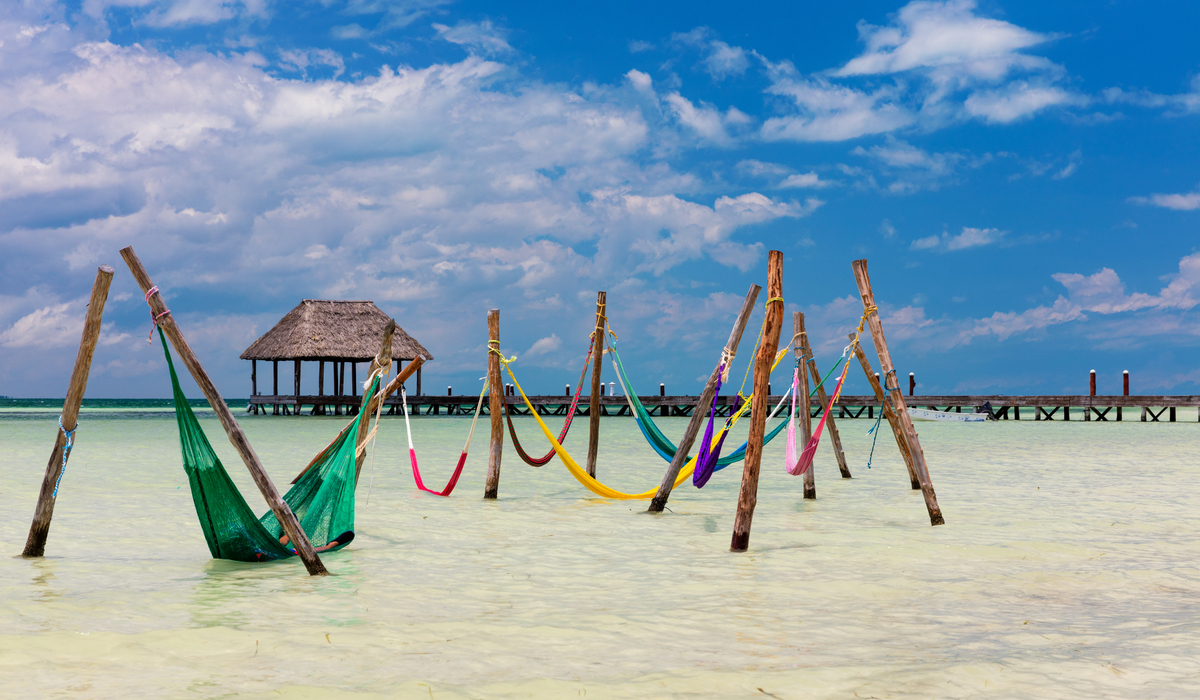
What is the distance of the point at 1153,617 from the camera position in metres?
3.64

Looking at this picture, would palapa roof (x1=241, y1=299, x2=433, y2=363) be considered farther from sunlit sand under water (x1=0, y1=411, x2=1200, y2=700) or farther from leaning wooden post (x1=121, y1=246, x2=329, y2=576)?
leaning wooden post (x1=121, y1=246, x2=329, y2=576)

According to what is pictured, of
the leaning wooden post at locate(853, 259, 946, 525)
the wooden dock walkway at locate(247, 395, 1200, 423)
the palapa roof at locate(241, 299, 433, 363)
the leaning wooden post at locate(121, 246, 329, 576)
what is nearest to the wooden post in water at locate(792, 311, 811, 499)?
the leaning wooden post at locate(853, 259, 946, 525)

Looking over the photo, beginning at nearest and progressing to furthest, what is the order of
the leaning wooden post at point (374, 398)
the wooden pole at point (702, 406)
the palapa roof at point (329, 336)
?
the leaning wooden post at point (374, 398) < the wooden pole at point (702, 406) < the palapa roof at point (329, 336)

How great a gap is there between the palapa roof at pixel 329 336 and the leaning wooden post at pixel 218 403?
2318 centimetres

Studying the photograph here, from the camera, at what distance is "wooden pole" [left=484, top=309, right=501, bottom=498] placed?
7555 mm

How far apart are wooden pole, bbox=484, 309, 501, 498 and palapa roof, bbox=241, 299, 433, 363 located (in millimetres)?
20170

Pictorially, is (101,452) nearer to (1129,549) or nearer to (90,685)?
(90,685)

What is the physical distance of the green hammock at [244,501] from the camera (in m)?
4.41

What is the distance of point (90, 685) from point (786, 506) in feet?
18.4

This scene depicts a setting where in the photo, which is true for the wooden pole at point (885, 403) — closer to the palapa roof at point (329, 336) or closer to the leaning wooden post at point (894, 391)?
the leaning wooden post at point (894, 391)

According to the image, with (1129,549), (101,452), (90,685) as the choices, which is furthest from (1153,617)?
(101,452)

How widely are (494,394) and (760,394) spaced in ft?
9.69

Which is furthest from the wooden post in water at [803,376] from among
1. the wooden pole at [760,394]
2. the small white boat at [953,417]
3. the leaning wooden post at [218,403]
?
the small white boat at [953,417]

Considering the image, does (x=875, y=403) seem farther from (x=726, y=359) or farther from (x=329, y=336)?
(x=726, y=359)
